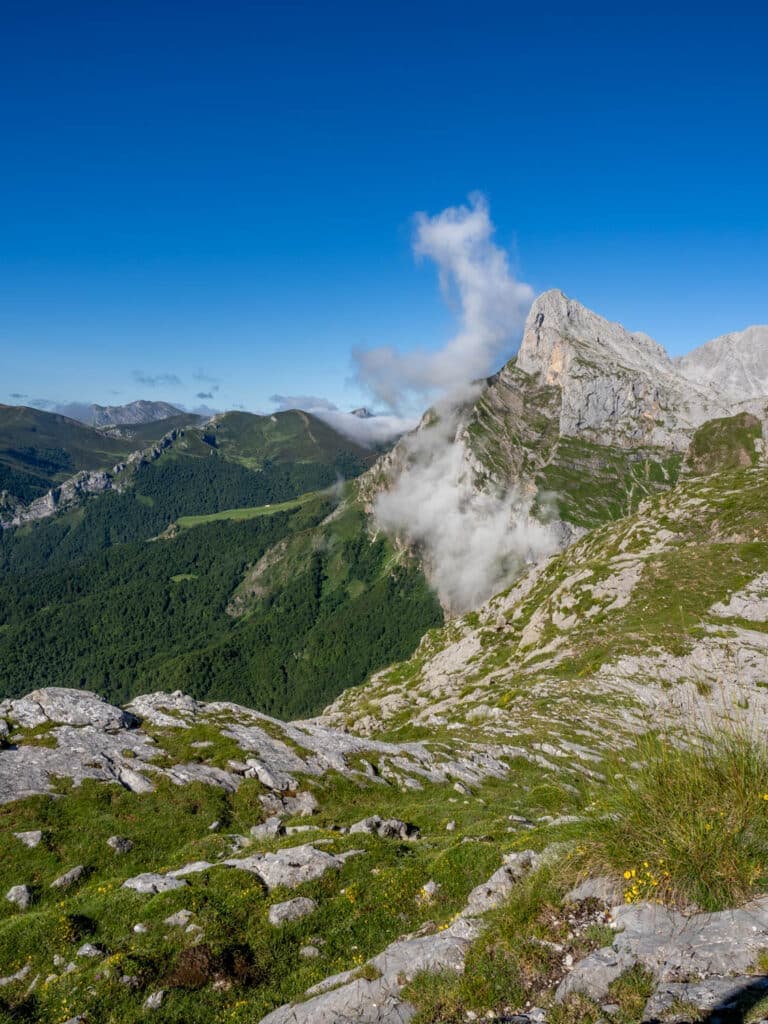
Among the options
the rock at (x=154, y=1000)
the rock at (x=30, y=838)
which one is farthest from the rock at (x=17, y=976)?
the rock at (x=30, y=838)

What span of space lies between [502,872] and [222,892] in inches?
354

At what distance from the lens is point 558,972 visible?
9.42m

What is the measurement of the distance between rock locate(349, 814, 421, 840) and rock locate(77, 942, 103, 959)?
1102 centimetres

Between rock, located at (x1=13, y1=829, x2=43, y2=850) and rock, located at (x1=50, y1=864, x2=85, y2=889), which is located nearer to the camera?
rock, located at (x1=50, y1=864, x2=85, y2=889)

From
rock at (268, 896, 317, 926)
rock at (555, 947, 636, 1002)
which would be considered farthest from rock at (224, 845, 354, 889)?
rock at (555, 947, 636, 1002)

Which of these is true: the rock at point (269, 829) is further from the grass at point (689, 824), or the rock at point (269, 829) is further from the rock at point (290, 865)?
the grass at point (689, 824)

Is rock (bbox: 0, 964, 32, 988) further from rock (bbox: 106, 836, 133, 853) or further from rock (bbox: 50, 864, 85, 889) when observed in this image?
rock (bbox: 106, 836, 133, 853)

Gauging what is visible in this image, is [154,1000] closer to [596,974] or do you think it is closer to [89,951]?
[89,951]

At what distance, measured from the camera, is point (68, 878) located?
69.7ft

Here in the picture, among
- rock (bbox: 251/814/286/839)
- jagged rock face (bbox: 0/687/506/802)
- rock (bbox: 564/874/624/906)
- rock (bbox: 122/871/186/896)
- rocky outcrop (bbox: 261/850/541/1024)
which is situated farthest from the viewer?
jagged rock face (bbox: 0/687/506/802)

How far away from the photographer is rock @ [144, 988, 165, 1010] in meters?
12.2

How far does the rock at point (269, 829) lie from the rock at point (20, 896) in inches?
349

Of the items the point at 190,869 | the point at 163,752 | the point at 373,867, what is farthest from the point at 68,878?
the point at 373,867

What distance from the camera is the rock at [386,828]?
77.0 ft
